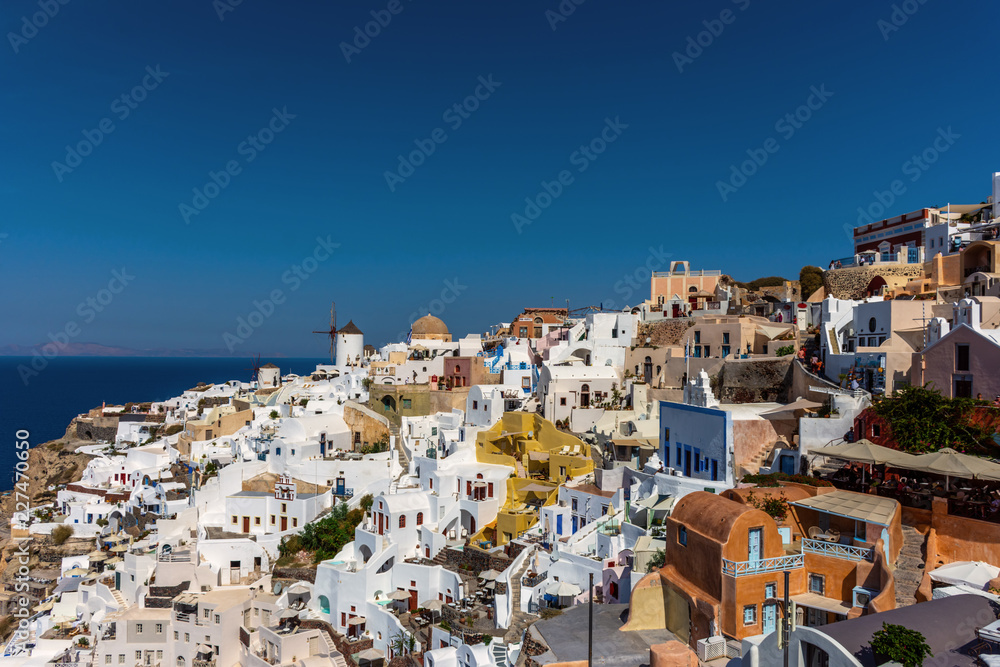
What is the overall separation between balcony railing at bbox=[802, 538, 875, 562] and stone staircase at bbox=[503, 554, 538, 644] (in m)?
7.73

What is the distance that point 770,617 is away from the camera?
46.3ft

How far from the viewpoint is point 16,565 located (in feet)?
121

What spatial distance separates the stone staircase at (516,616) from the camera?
19.0 metres

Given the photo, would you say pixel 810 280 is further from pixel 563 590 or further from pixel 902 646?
pixel 902 646

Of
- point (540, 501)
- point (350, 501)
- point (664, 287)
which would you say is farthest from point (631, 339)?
point (350, 501)

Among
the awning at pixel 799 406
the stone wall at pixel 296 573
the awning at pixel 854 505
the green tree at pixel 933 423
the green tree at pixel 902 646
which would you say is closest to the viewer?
the green tree at pixel 902 646

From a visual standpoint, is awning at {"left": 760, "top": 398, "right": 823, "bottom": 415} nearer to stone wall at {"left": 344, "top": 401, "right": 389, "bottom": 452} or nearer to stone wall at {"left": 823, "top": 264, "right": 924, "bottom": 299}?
stone wall at {"left": 823, "top": 264, "right": 924, "bottom": 299}

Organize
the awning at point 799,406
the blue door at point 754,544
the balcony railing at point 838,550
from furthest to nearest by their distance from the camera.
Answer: the awning at point 799,406 < the blue door at point 754,544 < the balcony railing at point 838,550

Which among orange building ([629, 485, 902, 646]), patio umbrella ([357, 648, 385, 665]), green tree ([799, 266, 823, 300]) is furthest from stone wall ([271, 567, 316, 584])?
green tree ([799, 266, 823, 300])

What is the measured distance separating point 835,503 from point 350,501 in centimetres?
2373

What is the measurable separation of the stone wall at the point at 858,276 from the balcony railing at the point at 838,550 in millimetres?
24042

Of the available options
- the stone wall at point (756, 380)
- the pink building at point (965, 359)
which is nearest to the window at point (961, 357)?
the pink building at point (965, 359)

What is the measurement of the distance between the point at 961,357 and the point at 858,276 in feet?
58.8

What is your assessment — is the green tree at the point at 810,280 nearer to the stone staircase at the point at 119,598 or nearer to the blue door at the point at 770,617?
the blue door at the point at 770,617
